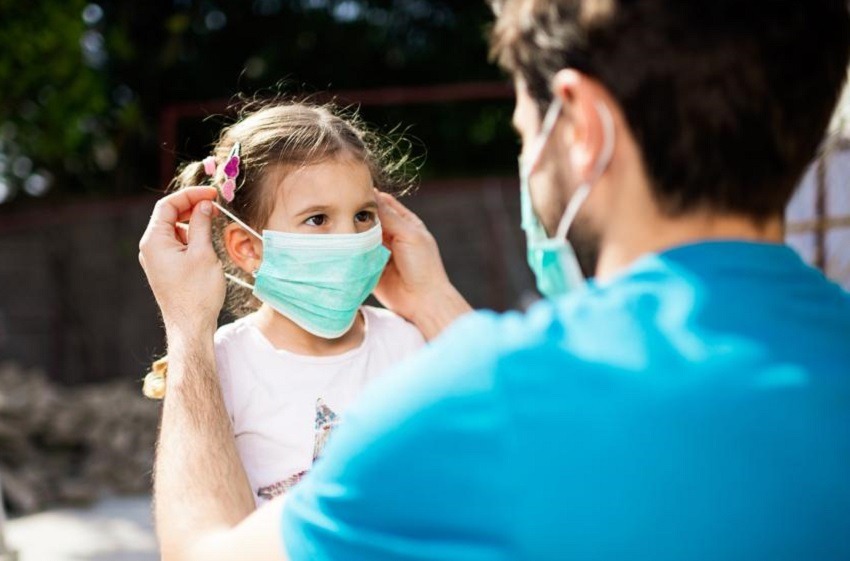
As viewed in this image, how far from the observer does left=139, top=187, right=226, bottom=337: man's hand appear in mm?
1995

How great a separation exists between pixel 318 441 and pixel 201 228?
21.7 inches

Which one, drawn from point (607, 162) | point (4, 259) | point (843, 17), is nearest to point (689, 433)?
point (607, 162)

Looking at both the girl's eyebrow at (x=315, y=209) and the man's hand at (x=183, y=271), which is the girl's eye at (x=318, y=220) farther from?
the man's hand at (x=183, y=271)

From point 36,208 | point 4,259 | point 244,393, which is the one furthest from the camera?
point 36,208

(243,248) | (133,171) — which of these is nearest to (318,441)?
(243,248)

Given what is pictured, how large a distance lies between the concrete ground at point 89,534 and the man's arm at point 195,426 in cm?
277

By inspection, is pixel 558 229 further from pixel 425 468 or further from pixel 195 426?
pixel 195 426

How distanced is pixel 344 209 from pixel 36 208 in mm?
10238

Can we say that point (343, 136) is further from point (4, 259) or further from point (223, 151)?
point (4, 259)

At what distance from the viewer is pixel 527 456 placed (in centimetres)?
118

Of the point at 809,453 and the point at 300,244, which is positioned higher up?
the point at 809,453

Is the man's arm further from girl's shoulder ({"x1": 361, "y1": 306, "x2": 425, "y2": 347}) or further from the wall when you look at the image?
the wall

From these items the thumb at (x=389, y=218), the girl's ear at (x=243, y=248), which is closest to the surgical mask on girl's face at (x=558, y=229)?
the thumb at (x=389, y=218)

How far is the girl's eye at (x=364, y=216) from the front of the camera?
257 cm
